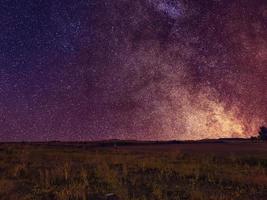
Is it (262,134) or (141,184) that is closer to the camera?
(141,184)

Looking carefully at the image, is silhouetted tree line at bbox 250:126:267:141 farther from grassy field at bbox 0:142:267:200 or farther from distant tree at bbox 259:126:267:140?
grassy field at bbox 0:142:267:200

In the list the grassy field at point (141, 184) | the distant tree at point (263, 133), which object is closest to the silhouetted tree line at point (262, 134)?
the distant tree at point (263, 133)

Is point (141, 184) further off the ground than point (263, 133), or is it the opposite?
point (263, 133)

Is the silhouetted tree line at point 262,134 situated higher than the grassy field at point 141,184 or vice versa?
the silhouetted tree line at point 262,134

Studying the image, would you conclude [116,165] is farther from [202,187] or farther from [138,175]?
[202,187]

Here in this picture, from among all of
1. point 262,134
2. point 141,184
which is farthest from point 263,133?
point 141,184

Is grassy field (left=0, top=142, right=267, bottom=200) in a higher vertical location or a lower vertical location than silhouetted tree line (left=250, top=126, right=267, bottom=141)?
lower

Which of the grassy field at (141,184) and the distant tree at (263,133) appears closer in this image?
the grassy field at (141,184)

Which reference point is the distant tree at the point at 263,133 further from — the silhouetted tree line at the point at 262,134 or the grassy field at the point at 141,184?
the grassy field at the point at 141,184

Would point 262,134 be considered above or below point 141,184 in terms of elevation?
above

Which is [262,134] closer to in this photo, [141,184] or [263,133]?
[263,133]

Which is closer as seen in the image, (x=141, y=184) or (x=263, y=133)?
(x=141, y=184)

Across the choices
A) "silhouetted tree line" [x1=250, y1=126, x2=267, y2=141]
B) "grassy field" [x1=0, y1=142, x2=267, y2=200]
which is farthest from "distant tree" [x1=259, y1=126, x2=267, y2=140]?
"grassy field" [x1=0, y1=142, x2=267, y2=200]

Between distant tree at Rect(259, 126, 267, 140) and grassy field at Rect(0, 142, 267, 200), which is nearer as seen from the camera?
grassy field at Rect(0, 142, 267, 200)
